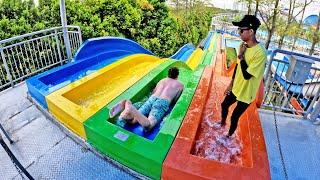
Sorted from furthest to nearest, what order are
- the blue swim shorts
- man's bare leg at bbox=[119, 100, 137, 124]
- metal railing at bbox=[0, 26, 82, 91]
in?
metal railing at bbox=[0, 26, 82, 91] → the blue swim shorts → man's bare leg at bbox=[119, 100, 137, 124]

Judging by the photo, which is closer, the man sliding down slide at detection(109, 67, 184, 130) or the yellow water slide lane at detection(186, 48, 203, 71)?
the man sliding down slide at detection(109, 67, 184, 130)

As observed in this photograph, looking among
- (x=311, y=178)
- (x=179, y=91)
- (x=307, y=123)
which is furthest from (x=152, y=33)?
(x=311, y=178)

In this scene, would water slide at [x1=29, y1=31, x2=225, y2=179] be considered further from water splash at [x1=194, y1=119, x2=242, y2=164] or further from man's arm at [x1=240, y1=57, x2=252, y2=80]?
man's arm at [x1=240, y1=57, x2=252, y2=80]

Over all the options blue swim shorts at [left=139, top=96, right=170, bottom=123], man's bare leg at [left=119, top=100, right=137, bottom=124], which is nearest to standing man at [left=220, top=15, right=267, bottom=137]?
blue swim shorts at [left=139, top=96, right=170, bottom=123]

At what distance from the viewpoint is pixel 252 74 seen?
2777 mm

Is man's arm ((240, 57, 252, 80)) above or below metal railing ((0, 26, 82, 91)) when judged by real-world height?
above

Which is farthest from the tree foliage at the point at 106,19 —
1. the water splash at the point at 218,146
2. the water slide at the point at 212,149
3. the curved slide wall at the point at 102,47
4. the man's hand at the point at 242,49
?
the man's hand at the point at 242,49

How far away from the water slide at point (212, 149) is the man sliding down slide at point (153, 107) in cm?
44

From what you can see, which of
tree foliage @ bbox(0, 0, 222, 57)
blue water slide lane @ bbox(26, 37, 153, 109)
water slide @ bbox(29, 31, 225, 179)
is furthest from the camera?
tree foliage @ bbox(0, 0, 222, 57)

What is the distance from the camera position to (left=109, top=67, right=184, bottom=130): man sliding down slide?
11.6ft

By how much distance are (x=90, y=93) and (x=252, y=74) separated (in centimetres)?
325

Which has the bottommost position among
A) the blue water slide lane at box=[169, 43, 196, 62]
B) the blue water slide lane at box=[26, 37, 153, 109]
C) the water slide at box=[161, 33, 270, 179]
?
the blue water slide lane at box=[169, 43, 196, 62]

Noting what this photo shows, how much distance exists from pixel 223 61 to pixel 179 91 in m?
5.19

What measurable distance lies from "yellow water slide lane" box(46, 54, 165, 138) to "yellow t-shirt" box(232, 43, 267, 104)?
215 centimetres
